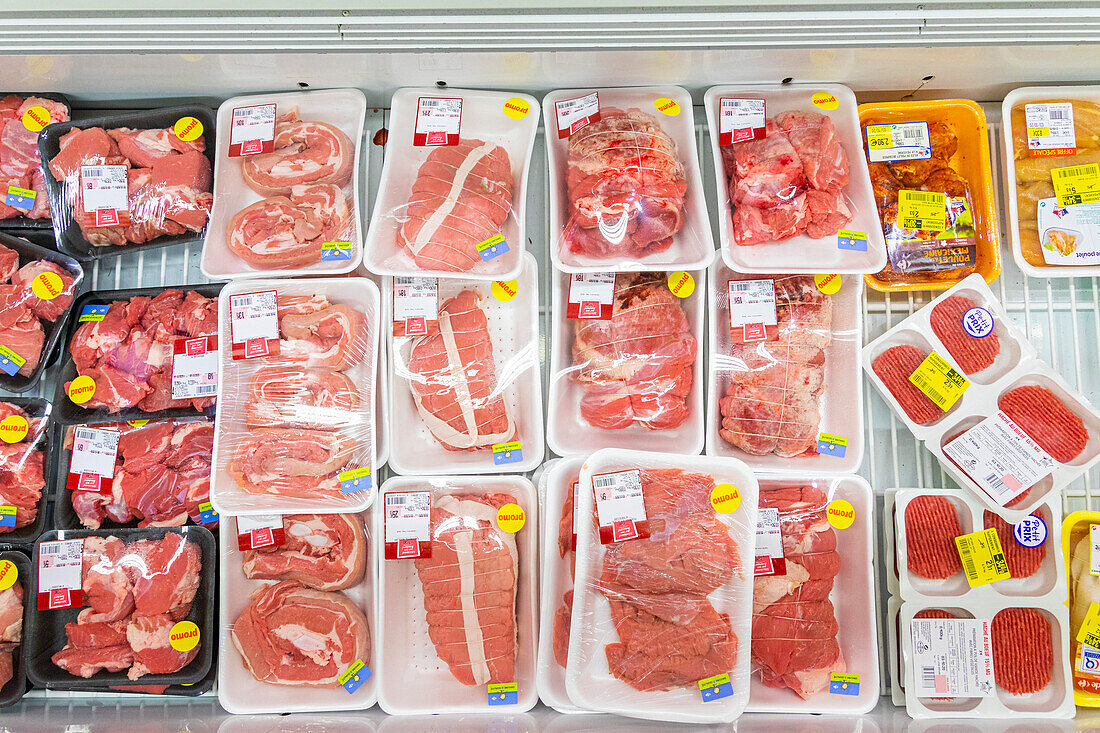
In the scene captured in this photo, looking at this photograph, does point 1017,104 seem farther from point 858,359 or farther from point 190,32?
point 190,32

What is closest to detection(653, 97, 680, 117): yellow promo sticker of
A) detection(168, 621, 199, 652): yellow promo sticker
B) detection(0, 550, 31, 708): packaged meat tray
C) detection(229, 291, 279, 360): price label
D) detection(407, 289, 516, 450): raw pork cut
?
detection(407, 289, 516, 450): raw pork cut

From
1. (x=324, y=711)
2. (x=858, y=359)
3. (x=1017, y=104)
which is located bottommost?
(x=324, y=711)

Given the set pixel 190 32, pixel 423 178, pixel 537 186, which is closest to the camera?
pixel 190 32

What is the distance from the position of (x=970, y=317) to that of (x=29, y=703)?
3.26 metres

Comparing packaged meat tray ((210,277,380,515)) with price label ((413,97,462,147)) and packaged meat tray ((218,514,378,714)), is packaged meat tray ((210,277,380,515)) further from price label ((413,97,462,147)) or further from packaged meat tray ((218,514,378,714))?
price label ((413,97,462,147))

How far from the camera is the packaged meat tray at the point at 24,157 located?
7.66 ft

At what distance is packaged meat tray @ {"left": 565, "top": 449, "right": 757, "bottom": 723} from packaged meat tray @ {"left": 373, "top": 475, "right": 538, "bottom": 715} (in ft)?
0.86

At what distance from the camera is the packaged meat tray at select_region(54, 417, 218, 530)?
2238 mm

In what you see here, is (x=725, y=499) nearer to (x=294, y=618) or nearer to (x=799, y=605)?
(x=799, y=605)

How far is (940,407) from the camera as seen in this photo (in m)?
2.28

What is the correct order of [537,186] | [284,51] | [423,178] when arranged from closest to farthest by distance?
[284,51]
[423,178]
[537,186]

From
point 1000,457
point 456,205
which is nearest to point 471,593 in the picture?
point 456,205

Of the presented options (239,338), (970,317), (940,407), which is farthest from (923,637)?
(239,338)

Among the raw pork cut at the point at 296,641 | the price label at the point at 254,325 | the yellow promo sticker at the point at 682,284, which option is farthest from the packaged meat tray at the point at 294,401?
the yellow promo sticker at the point at 682,284
